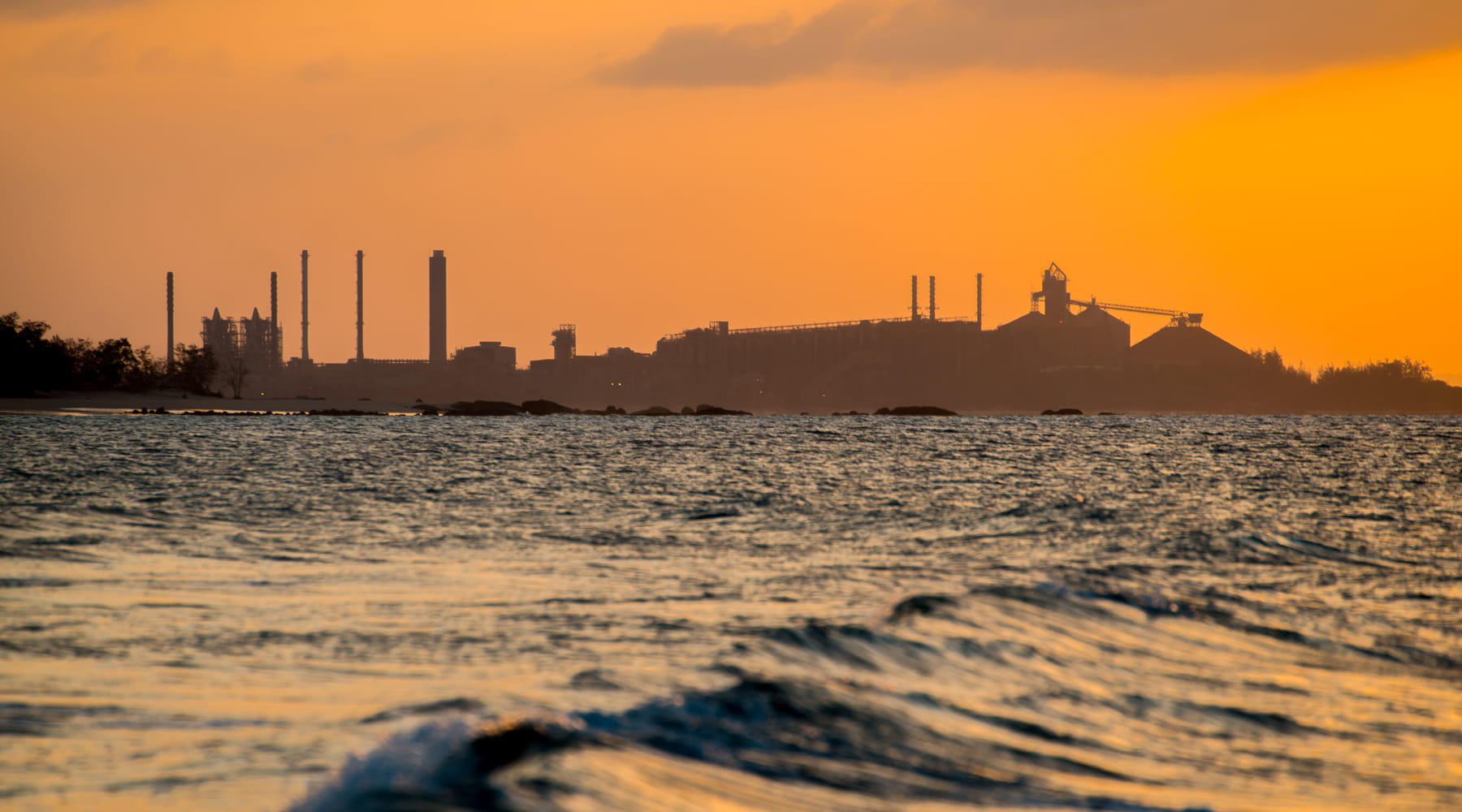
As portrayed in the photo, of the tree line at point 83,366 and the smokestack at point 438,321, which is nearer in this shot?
the tree line at point 83,366

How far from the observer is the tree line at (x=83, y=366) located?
118 metres

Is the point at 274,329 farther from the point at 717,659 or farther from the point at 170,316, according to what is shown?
the point at 717,659

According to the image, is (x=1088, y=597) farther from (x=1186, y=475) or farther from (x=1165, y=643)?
(x=1186, y=475)

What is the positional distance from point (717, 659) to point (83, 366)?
140816 mm

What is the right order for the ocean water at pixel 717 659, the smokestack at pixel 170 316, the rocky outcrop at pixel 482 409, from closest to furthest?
the ocean water at pixel 717 659
the smokestack at pixel 170 316
the rocky outcrop at pixel 482 409

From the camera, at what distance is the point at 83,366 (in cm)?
13100

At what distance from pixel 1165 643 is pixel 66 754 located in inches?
353

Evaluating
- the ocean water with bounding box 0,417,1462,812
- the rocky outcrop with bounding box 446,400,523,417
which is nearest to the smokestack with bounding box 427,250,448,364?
the rocky outcrop with bounding box 446,400,523,417

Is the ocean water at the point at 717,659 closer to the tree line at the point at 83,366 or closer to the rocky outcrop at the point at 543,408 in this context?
the tree line at the point at 83,366

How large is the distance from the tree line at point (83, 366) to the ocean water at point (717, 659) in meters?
110


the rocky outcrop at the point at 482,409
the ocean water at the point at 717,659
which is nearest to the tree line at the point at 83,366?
the rocky outcrop at the point at 482,409

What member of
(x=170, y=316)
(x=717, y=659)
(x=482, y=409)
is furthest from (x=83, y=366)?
(x=717, y=659)

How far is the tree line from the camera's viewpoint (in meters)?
118

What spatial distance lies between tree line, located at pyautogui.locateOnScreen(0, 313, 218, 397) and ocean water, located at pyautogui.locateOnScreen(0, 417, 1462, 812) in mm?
109587
